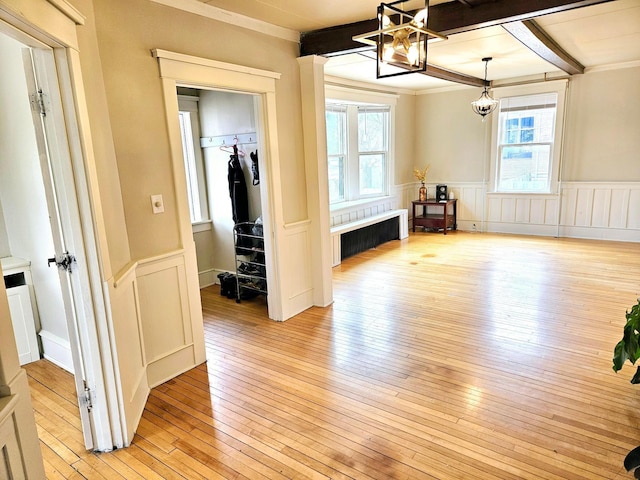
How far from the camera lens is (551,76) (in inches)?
257

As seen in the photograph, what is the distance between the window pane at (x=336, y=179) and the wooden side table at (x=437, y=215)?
→ 1775mm

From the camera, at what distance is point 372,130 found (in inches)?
282

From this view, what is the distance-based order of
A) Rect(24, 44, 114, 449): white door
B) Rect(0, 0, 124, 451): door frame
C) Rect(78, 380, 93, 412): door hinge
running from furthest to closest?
1. Rect(78, 380, 93, 412): door hinge
2. Rect(24, 44, 114, 449): white door
3. Rect(0, 0, 124, 451): door frame

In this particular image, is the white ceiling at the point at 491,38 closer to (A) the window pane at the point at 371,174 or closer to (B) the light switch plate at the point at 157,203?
(A) the window pane at the point at 371,174

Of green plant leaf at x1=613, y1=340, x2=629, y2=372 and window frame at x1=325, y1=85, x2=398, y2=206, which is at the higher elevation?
window frame at x1=325, y1=85, x2=398, y2=206

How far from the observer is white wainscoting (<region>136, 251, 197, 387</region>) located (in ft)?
8.84

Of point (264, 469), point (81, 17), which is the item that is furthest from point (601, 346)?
point (81, 17)

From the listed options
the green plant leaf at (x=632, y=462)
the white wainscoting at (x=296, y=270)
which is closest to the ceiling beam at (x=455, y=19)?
the white wainscoting at (x=296, y=270)

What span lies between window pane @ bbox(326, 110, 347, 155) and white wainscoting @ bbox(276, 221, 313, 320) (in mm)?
2711

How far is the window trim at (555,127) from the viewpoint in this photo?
21.4 ft

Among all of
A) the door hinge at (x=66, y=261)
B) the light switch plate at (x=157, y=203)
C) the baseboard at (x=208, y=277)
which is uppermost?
the light switch plate at (x=157, y=203)

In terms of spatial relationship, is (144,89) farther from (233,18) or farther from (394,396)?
(394,396)

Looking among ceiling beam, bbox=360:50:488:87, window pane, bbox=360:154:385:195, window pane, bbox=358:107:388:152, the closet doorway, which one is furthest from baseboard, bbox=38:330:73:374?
window pane, bbox=358:107:388:152

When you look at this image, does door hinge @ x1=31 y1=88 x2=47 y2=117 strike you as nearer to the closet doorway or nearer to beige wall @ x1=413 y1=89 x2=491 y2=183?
the closet doorway
